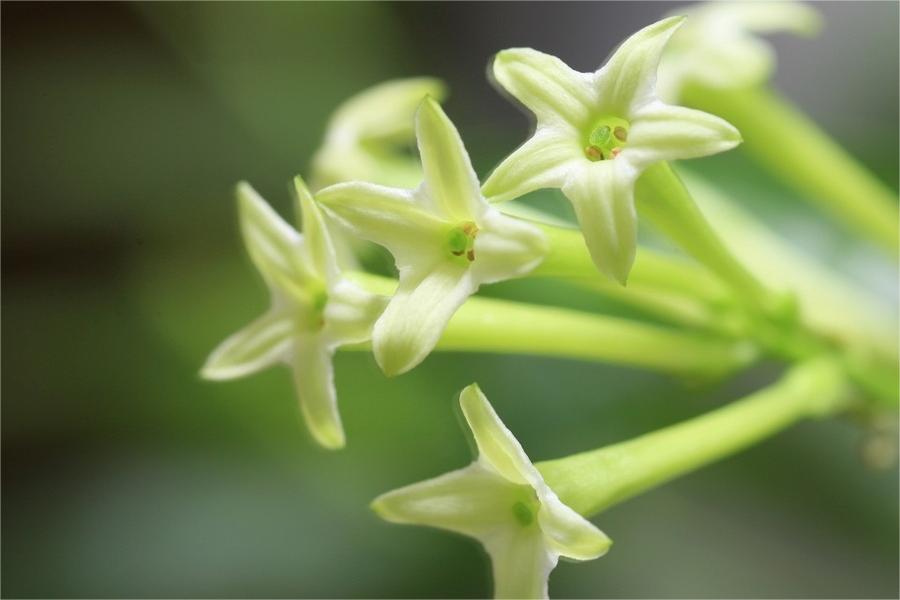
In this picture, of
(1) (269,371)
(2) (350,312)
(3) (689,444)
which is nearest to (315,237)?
(2) (350,312)

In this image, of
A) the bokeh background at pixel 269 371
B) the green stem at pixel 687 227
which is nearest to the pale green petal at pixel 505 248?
the green stem at pixel 687 227

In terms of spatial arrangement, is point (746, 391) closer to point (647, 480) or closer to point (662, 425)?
point (662, 425)

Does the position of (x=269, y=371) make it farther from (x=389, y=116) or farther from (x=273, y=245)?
(x=273, y=245)

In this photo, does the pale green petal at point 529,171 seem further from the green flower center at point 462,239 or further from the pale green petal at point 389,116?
the pale green petal at point 389,116

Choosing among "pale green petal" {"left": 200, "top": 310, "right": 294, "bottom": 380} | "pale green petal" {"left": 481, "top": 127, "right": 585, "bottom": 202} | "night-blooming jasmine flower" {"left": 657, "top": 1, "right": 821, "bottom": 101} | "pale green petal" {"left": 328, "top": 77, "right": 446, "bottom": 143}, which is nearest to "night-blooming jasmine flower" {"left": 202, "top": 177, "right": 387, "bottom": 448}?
"pale green petal" {"left": 200, "top": 310, "right": 294, "bottom": 380}

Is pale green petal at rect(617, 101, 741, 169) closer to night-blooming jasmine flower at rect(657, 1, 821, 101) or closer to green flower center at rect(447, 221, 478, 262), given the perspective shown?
green flower center at rect(447, 221, 478, 262)

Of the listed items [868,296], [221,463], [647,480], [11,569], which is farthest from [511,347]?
[11,569]
